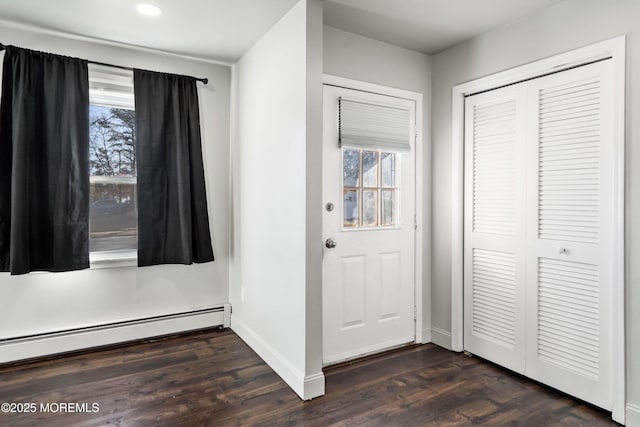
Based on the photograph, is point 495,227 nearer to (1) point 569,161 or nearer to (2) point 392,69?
(1) point 569,161

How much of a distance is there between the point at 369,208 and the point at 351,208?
170 millimetres

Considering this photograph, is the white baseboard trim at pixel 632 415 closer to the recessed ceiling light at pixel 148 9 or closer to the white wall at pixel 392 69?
the white wall at pixel 392 69

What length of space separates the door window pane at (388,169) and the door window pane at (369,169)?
0.07m

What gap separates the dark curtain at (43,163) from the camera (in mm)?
2707

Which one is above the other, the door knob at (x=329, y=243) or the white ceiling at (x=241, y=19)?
the white ceiling at (x=241, y=19)

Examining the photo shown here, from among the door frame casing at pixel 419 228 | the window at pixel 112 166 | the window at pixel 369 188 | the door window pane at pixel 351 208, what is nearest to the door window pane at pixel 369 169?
the window at pixel 369 188

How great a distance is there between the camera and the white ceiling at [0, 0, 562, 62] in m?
2.42

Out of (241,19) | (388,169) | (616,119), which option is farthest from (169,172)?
(616,119)

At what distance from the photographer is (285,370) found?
8.44 ft

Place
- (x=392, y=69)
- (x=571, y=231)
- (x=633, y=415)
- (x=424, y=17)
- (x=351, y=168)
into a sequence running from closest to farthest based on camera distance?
(x=633, y=415) → (x=571, y=231) → (x=424, y=17) → (x=351, y=168) → (x=392, y=69)

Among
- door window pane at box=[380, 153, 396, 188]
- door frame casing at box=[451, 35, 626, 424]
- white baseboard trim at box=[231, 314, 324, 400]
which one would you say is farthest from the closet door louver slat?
white baseboard trim at box=[231, 314, 324, 400]

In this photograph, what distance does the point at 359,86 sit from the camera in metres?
2.91

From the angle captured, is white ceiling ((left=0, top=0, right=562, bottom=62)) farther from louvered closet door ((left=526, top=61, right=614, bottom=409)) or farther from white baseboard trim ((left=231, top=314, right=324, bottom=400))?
white baseboard trim ((left=231, top=314, right=324, bottom=400))

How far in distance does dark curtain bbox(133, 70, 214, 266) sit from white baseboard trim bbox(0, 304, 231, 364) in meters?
0.52
